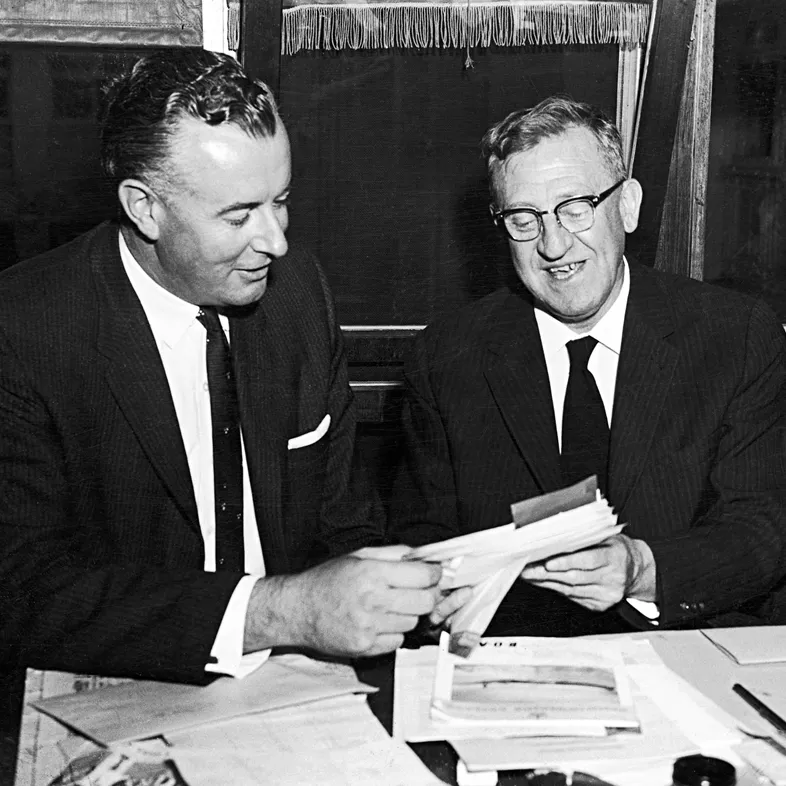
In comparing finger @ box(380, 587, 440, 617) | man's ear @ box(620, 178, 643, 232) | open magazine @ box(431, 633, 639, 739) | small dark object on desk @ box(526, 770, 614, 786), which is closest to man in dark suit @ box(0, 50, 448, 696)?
finger @ box(380, 587, 440, 617)

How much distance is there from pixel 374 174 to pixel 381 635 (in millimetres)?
2241

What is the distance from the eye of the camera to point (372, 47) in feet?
11.4

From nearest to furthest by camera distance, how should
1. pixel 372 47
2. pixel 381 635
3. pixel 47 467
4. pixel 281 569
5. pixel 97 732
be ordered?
pixel 97 732
pixel 381 635
pixel 47 467
pixel 281 569
pixel 372 47

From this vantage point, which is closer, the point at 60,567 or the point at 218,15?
the point at 60,567

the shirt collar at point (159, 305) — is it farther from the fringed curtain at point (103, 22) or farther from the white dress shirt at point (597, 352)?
the fringed curtain at point (103, 22)

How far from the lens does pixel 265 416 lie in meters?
2.42

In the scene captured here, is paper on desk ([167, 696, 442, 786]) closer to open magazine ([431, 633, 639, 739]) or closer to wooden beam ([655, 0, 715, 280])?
open magazine ([431, 633, 639, 739])

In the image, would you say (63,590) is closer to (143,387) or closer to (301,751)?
(143,387)

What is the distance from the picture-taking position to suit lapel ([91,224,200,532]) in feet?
7.26

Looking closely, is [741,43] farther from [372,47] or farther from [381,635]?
[381,635]

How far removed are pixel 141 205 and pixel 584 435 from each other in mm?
1194

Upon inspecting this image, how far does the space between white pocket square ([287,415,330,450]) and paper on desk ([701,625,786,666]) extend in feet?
3.26

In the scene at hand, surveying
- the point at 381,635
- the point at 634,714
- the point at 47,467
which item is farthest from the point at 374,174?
the point at 634,714

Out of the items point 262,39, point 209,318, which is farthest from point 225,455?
point 262,39
